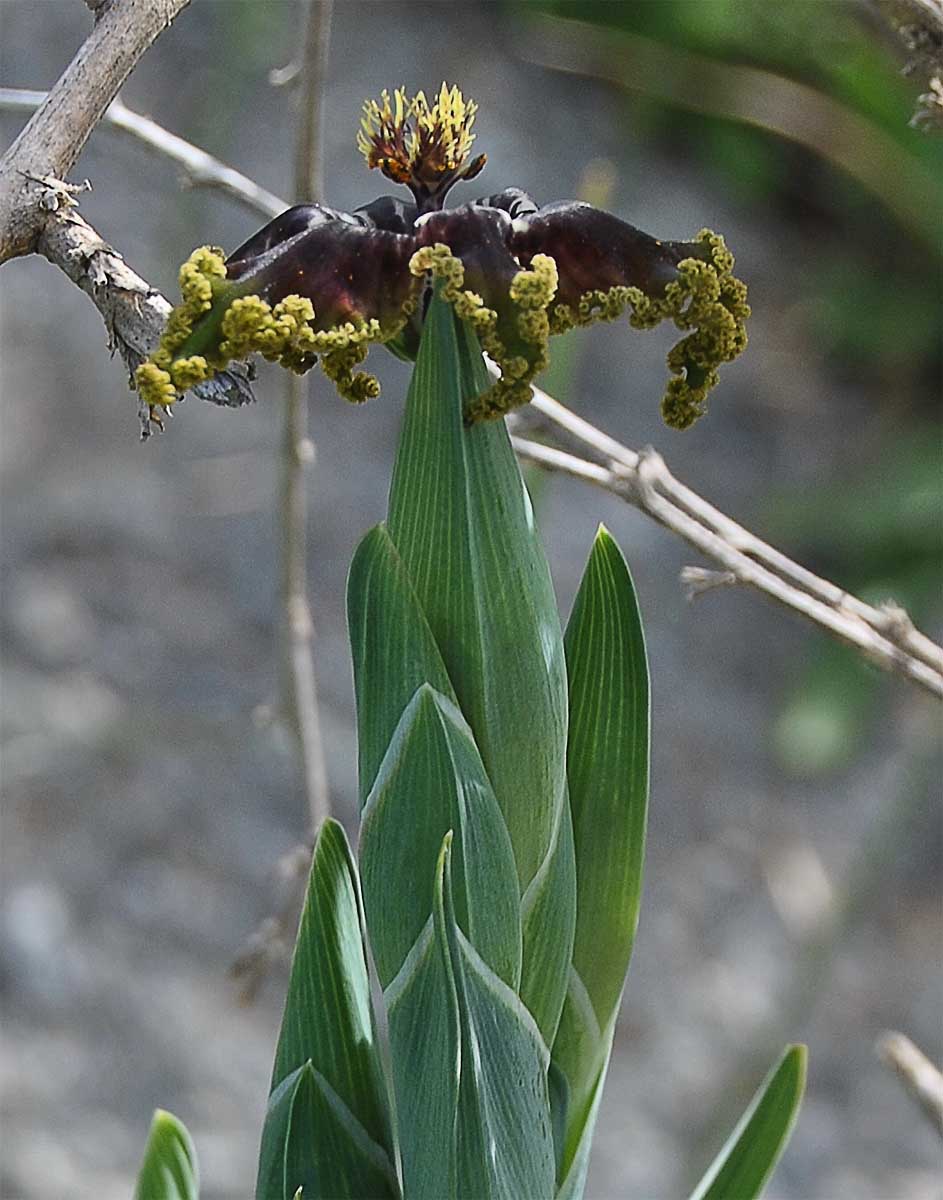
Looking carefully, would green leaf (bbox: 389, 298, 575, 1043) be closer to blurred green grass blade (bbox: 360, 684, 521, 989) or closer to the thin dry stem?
blurred green grass blade (bbox: 360, 684, 521, 989)

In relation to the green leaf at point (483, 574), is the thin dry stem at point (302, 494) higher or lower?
higher

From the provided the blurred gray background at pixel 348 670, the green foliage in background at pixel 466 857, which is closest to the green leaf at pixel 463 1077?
the green foliage in background at pixel 466 857

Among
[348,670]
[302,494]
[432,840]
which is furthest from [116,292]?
[348,670]

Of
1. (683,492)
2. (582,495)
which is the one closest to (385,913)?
(683,492)

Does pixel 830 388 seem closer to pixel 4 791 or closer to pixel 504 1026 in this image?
pixel 4 791

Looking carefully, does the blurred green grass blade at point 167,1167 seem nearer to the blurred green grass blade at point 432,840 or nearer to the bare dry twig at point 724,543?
the blurred green grass blade at point 432,840

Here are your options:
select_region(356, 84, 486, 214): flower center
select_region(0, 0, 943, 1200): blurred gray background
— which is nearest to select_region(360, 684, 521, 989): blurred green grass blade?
select_region(356, 84, 486, 214): flower center
